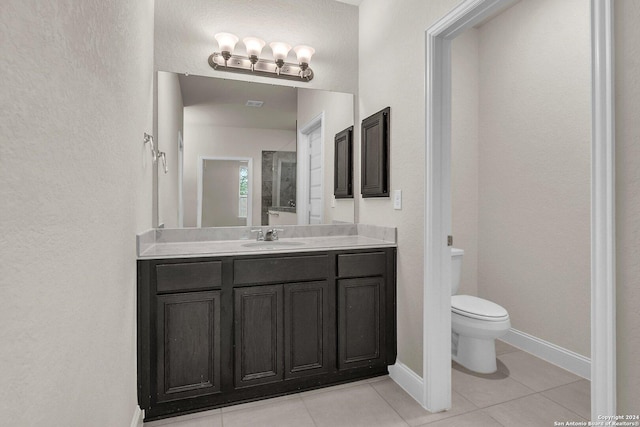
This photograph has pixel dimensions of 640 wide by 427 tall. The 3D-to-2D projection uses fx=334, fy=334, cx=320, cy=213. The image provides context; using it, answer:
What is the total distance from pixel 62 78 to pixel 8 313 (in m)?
0.49

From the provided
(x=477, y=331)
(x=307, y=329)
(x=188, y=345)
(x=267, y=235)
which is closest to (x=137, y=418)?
(x=188, y=345)

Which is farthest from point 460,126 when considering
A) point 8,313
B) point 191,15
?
point 8,313

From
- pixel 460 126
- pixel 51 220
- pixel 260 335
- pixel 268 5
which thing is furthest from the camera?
pixel 460 126

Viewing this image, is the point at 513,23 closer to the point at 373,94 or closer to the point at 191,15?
the point at 373,94

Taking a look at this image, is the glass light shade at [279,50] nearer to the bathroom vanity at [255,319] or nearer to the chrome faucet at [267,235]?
the chrome faucet at [267,235]

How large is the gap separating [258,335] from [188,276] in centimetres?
52

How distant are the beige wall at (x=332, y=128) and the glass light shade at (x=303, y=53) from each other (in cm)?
27

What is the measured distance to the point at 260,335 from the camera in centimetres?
193

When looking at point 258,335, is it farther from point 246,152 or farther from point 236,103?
point 236,103

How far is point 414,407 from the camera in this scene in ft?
6.22

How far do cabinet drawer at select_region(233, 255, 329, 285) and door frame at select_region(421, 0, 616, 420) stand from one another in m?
0.64

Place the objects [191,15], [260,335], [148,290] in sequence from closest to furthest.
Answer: [148,290], [260,335], [191,15]

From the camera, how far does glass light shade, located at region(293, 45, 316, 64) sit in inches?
98.0

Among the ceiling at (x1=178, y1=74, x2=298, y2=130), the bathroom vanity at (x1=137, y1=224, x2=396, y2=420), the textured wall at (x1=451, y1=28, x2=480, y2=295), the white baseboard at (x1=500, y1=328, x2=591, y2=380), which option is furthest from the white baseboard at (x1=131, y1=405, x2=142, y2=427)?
the white baseboard at (x1=500, y1=328, x2=591, y2=380)
